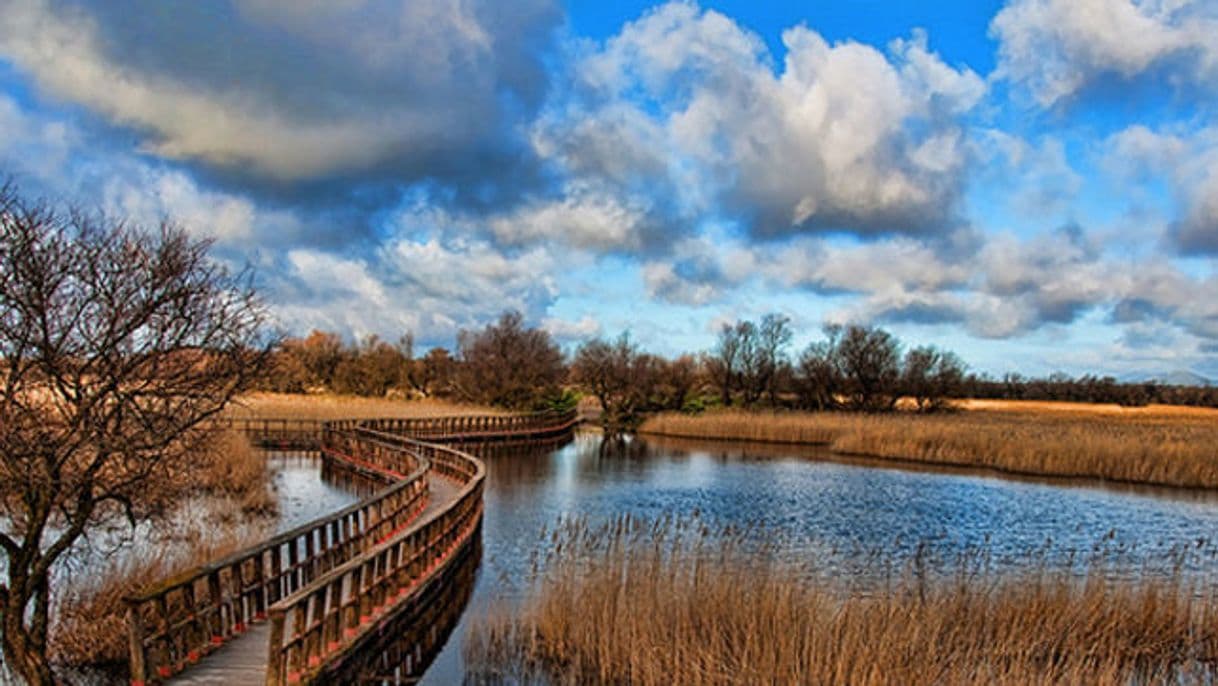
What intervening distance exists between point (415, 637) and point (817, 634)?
6397 millimetres

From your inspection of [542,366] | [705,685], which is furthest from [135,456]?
[542,366]

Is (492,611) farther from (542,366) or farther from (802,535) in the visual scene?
(542,366)

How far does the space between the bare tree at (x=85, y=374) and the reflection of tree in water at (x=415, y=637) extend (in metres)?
3.21

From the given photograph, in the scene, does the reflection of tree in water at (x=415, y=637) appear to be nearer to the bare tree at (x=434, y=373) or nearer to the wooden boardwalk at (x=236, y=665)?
the wooden boardwalk at (x=236, y=665)

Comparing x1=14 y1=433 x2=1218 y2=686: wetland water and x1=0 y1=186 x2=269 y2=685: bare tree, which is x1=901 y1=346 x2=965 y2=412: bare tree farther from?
x1=0 y1=186 x2=269 y2=685: bare tree

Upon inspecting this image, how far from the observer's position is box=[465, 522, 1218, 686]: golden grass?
9.20 meters

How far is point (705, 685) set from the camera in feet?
31.0

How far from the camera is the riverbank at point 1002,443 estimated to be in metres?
34.6

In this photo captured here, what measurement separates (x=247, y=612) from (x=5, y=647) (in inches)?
106

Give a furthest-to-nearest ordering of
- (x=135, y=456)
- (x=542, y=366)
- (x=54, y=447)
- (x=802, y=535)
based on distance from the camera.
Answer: (x=542, y=366) < (x=802, y=535) < (x=135, y=456) < (x=54, y=447)

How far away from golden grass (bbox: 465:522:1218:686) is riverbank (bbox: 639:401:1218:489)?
2580cm

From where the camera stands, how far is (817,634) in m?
9.22

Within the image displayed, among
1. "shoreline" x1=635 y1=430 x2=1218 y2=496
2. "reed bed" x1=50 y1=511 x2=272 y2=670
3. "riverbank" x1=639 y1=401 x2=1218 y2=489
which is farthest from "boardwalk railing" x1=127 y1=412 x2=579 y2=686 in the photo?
"riverbank" x1=639 y1=401 x2=1218 y2=489

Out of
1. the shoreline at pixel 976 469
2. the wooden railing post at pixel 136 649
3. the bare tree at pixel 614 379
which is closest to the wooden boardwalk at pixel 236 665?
the wooden railing post at pixel 136 649
